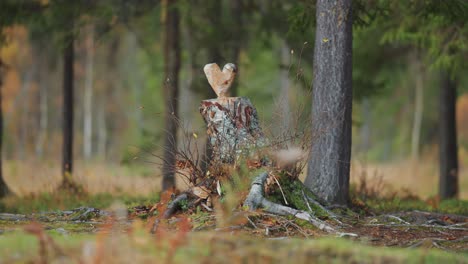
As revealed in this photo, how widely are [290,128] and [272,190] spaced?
3.00 ft

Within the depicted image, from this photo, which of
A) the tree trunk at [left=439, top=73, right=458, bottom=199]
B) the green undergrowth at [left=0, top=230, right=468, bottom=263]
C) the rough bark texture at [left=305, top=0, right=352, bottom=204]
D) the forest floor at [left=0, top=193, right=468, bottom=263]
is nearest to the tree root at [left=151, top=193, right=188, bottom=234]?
the forest floor at [left=0, top=193, right=468, bottom=263]

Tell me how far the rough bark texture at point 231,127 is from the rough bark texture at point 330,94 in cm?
101

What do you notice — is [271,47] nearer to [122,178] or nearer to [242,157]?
[122,178]

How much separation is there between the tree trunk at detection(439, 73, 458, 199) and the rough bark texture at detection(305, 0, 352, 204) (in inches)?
320

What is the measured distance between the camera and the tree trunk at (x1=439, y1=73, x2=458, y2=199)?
1866cm

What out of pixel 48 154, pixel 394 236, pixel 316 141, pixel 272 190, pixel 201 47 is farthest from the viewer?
pixel 48 154

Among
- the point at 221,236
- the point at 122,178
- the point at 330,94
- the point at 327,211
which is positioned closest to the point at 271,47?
the point at 122,178

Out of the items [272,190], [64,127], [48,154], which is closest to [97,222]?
[272,190]

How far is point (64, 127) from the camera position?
18.0m

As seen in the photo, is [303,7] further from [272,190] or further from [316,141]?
Answer: [272,190]

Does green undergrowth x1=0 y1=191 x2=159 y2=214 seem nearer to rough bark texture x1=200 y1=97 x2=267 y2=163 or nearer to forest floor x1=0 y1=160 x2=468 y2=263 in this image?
forest floor x1=0 y1=160 x2=468 y2=263

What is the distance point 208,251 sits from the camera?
6.71 m

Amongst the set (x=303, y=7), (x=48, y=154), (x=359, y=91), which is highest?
(x=303, y=7)

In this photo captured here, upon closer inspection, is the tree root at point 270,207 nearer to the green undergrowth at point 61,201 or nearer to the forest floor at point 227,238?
the forest floor at point 227,238
